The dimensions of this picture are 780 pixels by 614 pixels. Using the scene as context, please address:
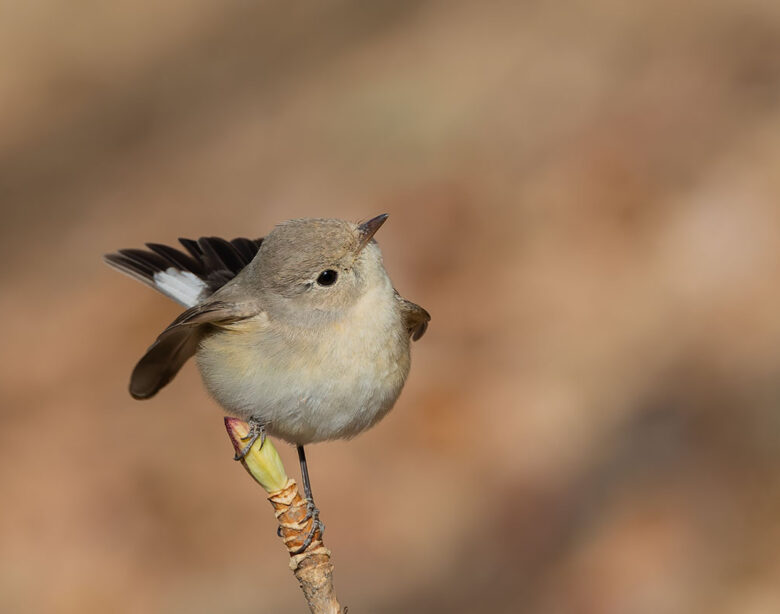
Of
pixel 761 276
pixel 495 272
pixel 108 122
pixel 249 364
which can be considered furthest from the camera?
pixel 108 122

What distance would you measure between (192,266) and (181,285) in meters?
0.10

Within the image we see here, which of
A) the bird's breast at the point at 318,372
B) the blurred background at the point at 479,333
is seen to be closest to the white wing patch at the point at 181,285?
the bird's breast at the point at 318,372

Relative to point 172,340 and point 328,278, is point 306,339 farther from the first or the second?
point 172,340

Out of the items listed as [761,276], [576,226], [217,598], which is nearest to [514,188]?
[576,226]

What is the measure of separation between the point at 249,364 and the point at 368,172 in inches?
185

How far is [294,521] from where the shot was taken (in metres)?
2.01

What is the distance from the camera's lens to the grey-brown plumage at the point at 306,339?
303 cm

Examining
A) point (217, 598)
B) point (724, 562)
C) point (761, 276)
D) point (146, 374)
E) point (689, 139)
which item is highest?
point (689, 139)

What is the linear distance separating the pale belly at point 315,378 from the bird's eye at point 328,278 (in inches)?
5.4

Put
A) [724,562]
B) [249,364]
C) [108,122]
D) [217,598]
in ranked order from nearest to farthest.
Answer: [249,364]
[724,562]
[217,598]
[108,122]

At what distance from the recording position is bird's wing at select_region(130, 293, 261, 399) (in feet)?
10.3

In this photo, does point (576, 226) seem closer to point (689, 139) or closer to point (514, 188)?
point (514, 188)

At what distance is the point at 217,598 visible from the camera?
5.90 meters

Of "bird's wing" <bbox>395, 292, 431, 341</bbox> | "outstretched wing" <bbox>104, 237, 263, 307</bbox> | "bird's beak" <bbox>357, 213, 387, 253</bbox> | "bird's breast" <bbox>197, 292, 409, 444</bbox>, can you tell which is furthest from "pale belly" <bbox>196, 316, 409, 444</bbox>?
"outstretched wing" <bbox>104, 237, 263, 307</bbox>
